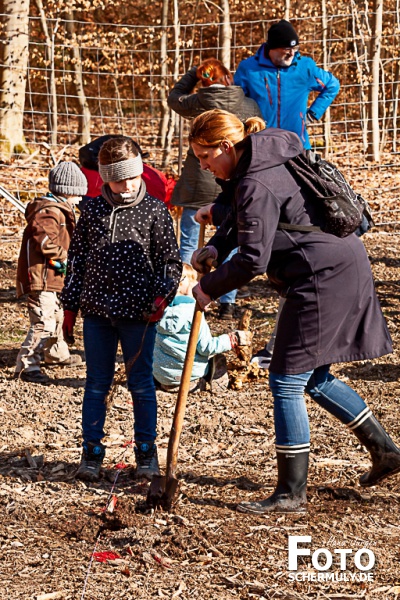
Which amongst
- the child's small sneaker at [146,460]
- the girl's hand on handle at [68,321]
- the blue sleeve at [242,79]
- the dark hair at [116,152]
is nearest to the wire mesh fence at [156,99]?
the blue sleeve at [242,79]

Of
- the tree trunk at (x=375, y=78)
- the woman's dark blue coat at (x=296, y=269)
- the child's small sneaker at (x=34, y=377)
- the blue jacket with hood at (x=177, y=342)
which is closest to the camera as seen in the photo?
the woman's dark blue coat at (x=296, y=269)

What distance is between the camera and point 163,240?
4.77 metres

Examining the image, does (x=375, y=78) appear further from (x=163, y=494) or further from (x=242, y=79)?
(x=163, y=494)

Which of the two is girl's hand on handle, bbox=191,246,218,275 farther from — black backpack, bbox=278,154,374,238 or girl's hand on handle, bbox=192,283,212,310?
black backpack, bbox=278,154,374,238

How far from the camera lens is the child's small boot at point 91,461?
16.0 feet

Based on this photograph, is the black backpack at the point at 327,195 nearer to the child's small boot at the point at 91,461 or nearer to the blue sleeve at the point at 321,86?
the child's small boot at the point at 91,461

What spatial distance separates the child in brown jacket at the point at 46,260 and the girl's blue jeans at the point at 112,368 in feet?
5.77

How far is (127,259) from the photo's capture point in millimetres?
4711

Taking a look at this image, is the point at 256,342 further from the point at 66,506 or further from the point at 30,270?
the point at 66,506

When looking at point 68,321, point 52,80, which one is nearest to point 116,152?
point 68,321

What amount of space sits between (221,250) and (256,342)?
2995 mm

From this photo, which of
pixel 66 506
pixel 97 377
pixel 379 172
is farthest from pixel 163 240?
pixel 379 172

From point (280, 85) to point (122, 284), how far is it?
3.28 metres

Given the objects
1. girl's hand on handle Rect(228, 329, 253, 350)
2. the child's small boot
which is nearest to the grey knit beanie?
girl's hand on handle Rect(228, 329, 253, 350)
